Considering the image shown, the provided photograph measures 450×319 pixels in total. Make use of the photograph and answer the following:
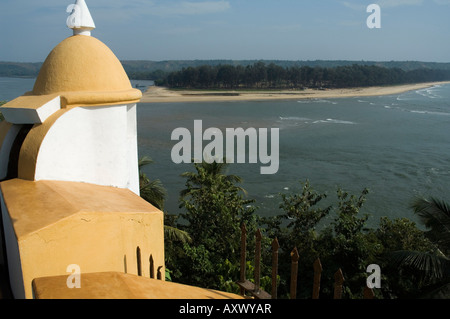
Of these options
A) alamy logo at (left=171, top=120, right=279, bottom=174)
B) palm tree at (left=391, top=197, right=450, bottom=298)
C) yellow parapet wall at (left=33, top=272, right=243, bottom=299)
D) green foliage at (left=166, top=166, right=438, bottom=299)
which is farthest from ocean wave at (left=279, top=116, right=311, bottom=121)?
yellow parapet wall at (left=33, top=272, right=243, bottom=299)

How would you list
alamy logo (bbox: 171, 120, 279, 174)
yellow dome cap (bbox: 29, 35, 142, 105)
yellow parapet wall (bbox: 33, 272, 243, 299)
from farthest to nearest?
alamy logo (bbox: 171, 120, 279, 174) → yellow dome cap (bbox: 29, 35, 142, 105) → yellow parapet wall (bbox: 33, 272, 243, 299)

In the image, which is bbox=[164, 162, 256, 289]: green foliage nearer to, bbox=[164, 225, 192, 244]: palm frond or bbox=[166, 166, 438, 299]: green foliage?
bbox=[166, 166, 438, 299]: green foliage

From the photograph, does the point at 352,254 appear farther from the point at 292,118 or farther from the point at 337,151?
the point at 292,118

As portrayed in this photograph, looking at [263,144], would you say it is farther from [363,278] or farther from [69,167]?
[69,167]

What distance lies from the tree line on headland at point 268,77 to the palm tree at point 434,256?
9367 centimetres

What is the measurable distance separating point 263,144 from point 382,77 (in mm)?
91575

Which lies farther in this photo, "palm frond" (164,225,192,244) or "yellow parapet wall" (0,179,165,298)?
"palm frond" (164,225,192,244)

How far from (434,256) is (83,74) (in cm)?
847

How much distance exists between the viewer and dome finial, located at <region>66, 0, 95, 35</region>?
741 cm

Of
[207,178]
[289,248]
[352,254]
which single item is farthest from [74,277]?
[207,178]

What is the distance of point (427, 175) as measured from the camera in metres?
26.7

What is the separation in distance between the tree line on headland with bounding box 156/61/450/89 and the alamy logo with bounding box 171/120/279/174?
2269 inches

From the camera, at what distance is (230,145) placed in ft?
115

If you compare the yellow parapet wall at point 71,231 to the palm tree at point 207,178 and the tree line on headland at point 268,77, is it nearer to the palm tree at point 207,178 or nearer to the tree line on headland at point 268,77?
the palm tree at point 207,178
